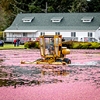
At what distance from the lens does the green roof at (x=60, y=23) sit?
70.9m

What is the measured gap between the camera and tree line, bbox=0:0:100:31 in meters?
83.6

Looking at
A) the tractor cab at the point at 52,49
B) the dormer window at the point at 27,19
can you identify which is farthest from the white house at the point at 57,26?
the tractor cab at the point at 52,49

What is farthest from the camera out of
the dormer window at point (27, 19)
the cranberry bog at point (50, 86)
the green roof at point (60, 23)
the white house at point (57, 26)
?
the dormer window at point (27, 19)

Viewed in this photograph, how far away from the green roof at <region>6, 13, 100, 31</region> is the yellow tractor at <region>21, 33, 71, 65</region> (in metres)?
46.0

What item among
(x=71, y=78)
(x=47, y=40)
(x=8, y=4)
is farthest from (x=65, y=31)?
(x=71, y=78)

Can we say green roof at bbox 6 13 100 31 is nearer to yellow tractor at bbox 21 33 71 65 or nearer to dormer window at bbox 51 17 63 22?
dormer window at bbox 51 17 63 22

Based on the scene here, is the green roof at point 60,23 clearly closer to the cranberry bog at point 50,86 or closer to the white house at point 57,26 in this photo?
the white house at point 57,26

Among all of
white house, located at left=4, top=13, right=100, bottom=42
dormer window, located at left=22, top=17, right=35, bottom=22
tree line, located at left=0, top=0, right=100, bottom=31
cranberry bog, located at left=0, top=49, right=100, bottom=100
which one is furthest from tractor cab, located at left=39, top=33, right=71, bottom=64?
tree line, located at left=0, top=0, right=100, bottom=31

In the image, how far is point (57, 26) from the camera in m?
72.2

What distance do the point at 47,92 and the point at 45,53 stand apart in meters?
11.8

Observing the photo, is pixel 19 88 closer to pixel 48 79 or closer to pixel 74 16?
pixel 48 79

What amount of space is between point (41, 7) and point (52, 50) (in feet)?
210

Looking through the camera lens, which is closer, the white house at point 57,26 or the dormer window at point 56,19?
the white house at point 57,26

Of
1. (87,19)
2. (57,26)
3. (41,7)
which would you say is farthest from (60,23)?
(41,7)
